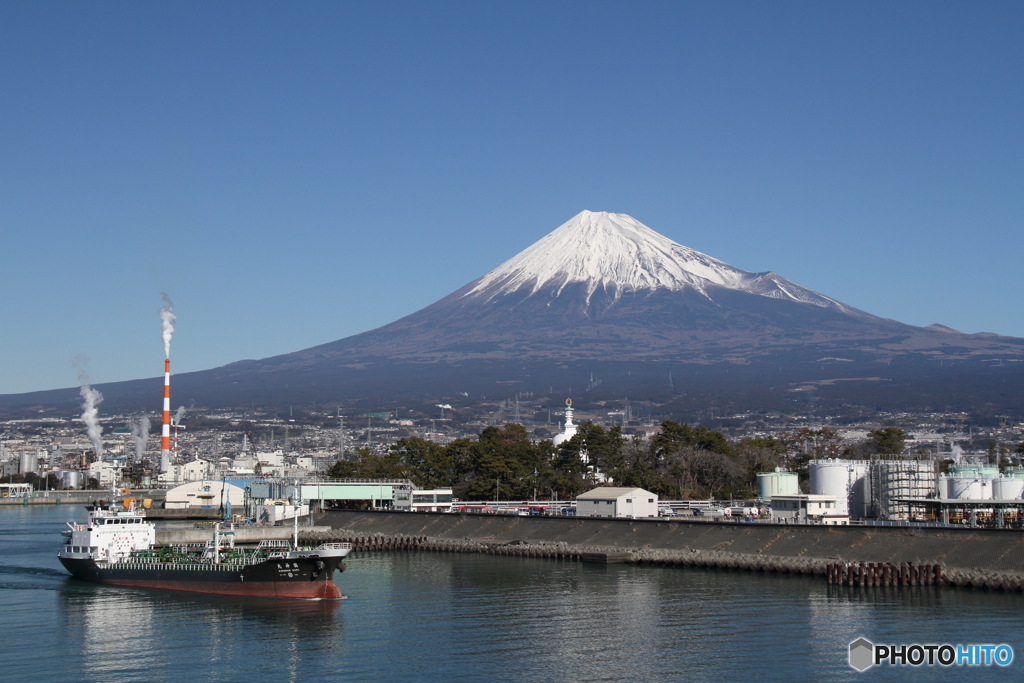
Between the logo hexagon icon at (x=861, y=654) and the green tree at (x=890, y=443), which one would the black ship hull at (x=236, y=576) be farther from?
the green tree at (x=890, y=443)

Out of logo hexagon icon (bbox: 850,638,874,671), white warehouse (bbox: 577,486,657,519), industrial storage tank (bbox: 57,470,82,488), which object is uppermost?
white warehouse (bbox: 577,486,657,519)

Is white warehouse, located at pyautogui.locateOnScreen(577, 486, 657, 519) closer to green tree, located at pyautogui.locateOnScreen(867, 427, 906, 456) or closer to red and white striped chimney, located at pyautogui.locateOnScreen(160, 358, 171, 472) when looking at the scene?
green tree, located at pyautogui.locateOnScreen(867, 427, 906, 456)

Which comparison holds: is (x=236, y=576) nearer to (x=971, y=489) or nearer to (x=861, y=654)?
(x=861, y=654)

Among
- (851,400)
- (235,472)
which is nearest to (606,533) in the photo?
(235,472)

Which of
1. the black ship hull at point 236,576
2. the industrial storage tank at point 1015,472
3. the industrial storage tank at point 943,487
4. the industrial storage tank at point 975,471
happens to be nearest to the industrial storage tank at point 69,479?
the black ship hull at point 236,576

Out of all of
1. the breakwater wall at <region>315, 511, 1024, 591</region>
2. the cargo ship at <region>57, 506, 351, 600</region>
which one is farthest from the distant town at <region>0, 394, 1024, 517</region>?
the cargo ship at <region>57, 506, 351, 600</region>
